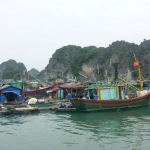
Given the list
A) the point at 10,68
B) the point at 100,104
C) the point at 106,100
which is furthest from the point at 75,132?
the point at 10,68

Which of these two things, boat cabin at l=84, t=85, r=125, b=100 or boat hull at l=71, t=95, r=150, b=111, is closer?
boat hull at l=71, t=95, r=150, b=111

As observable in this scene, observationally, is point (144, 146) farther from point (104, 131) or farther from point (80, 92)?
point (80, 92)

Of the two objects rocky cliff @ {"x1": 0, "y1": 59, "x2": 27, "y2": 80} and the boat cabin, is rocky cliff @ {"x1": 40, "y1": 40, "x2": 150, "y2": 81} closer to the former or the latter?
rocky cliff @ {"x1": 0, "y1": 59, "x2": 27, "y2": 80}

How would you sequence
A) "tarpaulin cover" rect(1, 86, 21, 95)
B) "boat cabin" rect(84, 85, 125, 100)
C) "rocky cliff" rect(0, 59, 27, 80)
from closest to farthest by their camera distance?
"boat cabin" rect(84, 85, 125, 100), "tarpaulin cover" rect(1, 86, 21, 95), "rocky cliff" rect(0, 59, 27, 80)

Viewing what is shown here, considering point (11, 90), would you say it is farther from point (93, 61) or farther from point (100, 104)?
point (93, 61)

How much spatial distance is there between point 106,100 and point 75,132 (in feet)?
30.7

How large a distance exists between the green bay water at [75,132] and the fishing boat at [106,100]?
3.92 ft

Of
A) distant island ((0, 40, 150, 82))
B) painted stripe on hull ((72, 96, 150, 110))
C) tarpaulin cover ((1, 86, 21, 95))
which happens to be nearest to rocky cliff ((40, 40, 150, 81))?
distant island ((0, 40, 150, 82))

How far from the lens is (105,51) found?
95.6 metres

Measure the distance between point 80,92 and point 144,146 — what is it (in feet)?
75.8

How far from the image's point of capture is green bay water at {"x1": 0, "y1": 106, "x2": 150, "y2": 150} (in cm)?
1417

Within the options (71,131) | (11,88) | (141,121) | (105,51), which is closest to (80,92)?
(11,88)

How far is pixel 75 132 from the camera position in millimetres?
17172

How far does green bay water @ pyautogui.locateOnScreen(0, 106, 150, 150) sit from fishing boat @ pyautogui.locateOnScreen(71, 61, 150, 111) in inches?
47.0
